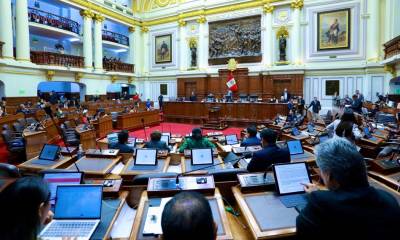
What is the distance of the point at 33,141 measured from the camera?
6551 mm

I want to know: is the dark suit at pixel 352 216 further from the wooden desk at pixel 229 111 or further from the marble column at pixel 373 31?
the marble column at pixel 373 31

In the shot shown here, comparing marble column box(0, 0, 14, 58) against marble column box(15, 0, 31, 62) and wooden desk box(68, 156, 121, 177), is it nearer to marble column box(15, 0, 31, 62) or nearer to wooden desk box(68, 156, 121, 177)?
marble column box(15, 0, 31, 62)

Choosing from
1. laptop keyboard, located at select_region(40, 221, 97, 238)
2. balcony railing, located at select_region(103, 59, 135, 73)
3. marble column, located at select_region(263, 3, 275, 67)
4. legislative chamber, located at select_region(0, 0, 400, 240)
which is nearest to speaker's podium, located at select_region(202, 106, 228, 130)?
legislative chamber, located at select_region(0, 0, 400, 240)

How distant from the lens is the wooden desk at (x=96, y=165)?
119 inches

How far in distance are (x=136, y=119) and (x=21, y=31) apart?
6584 mm

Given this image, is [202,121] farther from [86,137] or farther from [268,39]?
[86,137]

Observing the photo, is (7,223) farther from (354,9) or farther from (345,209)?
(354,9)

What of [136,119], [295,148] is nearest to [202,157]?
[295,148]

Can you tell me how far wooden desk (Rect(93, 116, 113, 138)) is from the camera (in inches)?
388

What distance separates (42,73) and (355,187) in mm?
15289

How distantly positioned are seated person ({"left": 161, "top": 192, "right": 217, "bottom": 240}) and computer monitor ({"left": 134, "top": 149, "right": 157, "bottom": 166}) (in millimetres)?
2352

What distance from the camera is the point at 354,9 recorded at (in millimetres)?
13258

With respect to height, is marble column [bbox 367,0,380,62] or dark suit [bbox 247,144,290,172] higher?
marble column [bbox 367,0,380,62]

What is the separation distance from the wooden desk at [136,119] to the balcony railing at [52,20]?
762cm
